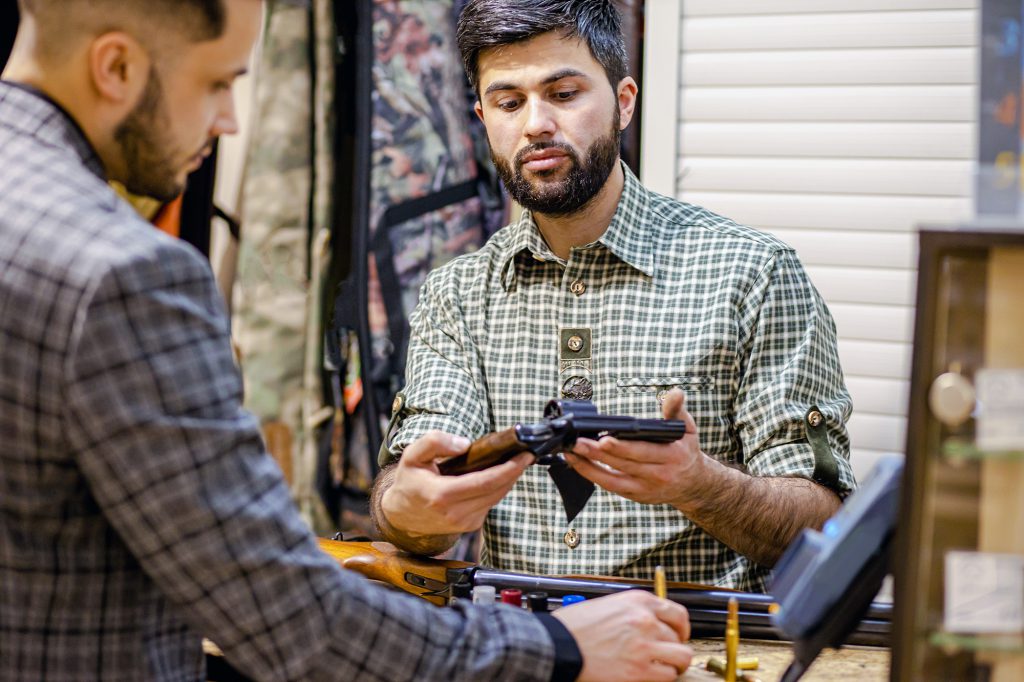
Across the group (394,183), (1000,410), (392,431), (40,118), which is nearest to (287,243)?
(394,183)

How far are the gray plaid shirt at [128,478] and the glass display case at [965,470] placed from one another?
47 cm

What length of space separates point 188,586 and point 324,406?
1843mm

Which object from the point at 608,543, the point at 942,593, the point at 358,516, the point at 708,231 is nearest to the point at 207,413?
the point at 942,593

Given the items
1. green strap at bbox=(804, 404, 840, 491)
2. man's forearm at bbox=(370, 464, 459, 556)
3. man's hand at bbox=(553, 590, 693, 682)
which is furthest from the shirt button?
man's hand at bbox=(553, 590, 693, 682)

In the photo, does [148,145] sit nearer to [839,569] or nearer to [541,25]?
[839,569]

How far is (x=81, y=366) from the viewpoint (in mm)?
976

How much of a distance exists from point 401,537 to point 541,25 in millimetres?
932

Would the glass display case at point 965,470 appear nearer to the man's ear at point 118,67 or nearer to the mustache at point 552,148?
the man's ear at point 118,67

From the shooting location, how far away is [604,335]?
2027mm

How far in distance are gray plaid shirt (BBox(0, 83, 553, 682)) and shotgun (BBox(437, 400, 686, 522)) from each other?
1.11 ft

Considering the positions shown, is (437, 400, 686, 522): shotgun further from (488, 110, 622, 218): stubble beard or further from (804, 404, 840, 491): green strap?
(488, 110, 622, 218): stubble beard

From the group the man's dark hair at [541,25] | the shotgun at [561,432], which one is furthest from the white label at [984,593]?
the man's dark hair at [541,25]

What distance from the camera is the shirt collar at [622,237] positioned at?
204cm

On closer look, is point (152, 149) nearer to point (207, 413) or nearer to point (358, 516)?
point (207, 413)
